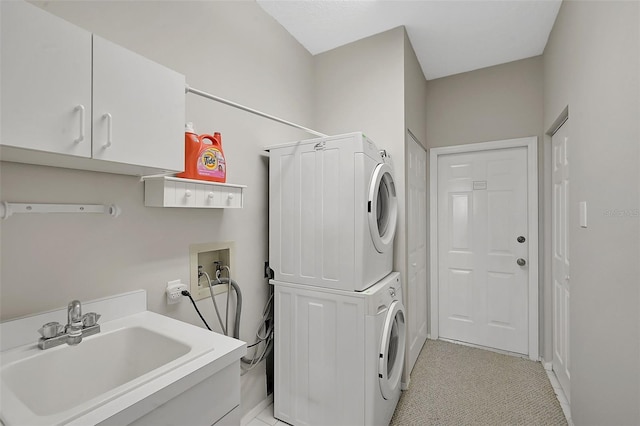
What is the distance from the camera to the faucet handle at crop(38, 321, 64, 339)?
95 centimetres

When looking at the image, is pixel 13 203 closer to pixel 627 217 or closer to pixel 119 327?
pixel 119 327

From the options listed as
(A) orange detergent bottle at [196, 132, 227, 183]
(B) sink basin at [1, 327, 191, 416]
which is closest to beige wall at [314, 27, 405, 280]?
(A) orange detergent bottle at [196, 132, 227, 183]

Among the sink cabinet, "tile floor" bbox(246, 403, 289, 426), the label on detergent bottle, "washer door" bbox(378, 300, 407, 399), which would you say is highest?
the label on detergent bottle

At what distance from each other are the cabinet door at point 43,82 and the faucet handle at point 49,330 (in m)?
0.57

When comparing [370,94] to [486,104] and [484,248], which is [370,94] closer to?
[486,104]

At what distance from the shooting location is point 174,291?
146 cm

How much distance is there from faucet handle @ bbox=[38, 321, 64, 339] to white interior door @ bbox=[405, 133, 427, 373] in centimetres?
205

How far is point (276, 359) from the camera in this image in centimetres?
196

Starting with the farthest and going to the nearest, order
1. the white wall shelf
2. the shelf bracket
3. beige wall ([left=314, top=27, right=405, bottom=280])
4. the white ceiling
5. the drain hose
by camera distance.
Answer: beige wall ([left=314, top=27, right=405, bottom=280])
the white ceiling
the drain hose
the white wall shelf
the shelf bracket

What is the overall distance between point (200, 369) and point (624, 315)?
1549mm

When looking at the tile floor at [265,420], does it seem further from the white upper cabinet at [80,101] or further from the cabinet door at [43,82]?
the cabinet door at [43,82]

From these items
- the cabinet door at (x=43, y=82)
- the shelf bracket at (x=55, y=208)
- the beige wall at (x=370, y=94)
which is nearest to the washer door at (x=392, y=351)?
the beige wall at (x=370, y=94)

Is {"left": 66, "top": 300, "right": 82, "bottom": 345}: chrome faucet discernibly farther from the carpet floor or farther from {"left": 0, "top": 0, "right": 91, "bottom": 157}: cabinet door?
the carpet floor

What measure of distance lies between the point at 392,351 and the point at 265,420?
0.96 metres
